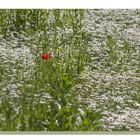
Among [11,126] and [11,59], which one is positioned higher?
[11,59]

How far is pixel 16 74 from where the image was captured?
296cm

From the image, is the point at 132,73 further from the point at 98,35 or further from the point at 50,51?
the point at 50,51

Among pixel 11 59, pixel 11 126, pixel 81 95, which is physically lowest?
pixel 11 126

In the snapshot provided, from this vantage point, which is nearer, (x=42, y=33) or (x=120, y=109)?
(x=120, y=109)

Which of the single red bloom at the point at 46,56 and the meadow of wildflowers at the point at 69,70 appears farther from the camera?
the single red bloom at the point at 46,56

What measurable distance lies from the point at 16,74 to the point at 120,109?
0.69m

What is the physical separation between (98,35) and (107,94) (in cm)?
41

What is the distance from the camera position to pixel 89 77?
2965mm

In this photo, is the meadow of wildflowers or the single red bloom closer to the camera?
the meadow of wildflowers

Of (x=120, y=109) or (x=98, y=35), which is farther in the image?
(x=98, y=35)
